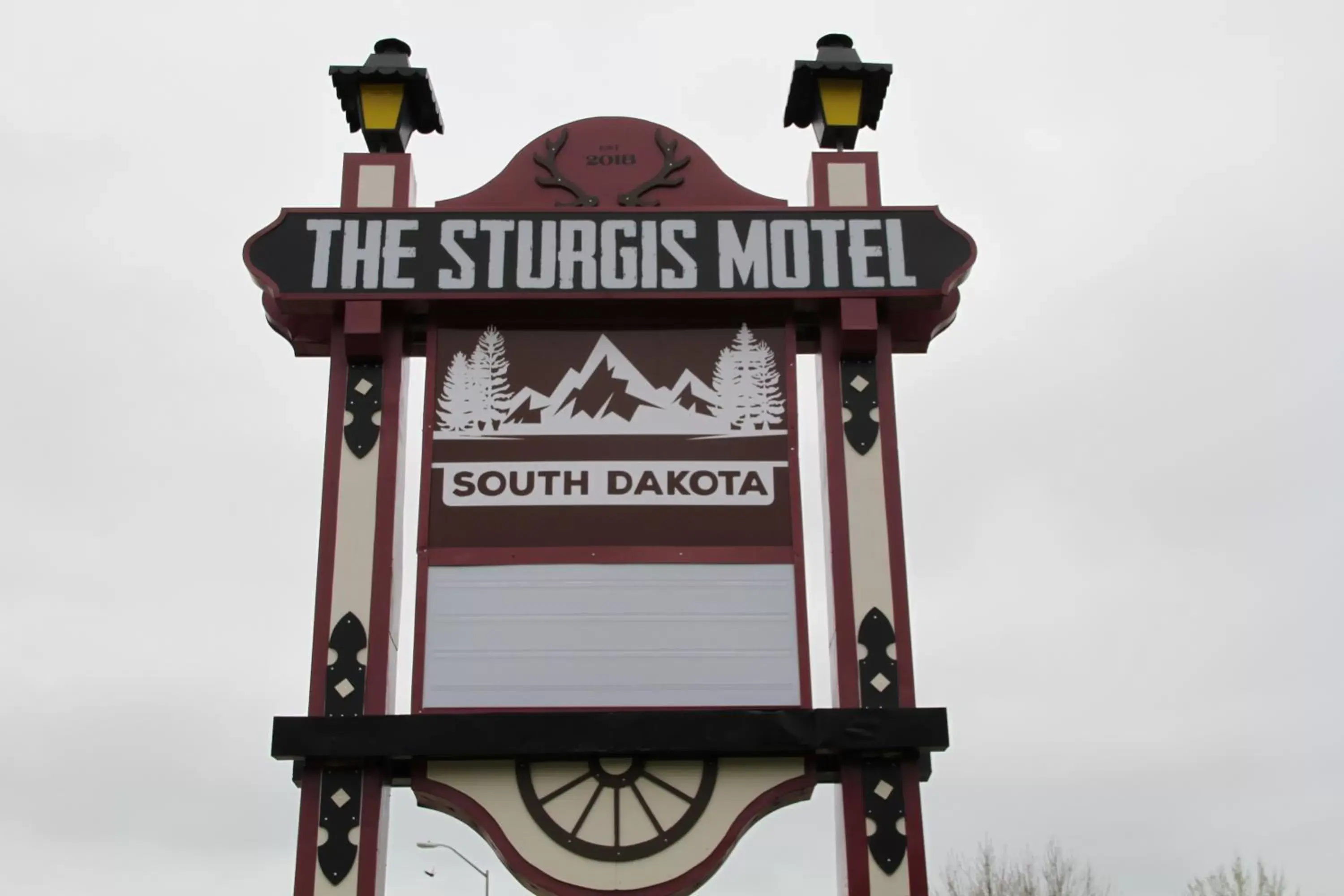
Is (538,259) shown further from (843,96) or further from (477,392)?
(843,96)

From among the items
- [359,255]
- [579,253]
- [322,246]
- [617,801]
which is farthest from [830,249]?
[617,801]

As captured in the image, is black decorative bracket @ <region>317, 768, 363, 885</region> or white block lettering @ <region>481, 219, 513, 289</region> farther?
white block lettering @ <region>481, 219, 513, 289</region>

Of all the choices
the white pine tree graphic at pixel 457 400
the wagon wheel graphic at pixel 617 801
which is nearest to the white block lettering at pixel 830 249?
the white pine tree graphic at pixel 457 400

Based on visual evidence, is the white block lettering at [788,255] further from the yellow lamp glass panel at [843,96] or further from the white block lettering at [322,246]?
the white block lettering at [322,246]

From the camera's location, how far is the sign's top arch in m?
14.0

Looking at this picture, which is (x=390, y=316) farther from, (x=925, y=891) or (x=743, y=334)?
(x=925, y=891)

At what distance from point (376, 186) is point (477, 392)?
2084 millimetres

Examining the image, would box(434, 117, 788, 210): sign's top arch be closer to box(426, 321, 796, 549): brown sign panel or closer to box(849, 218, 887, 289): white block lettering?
box(849, 218, 887, 289): white block lettering

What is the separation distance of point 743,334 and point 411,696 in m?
3.88

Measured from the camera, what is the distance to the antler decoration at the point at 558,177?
14.0m

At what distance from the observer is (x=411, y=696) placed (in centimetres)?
1220

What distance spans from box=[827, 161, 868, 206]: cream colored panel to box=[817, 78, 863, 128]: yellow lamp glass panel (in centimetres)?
49

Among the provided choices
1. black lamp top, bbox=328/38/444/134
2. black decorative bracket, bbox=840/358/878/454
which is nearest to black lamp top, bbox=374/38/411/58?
black lamp top, bbox=328/38/444/134

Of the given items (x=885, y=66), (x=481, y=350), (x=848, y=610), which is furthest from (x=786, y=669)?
(x=885, y=66)
